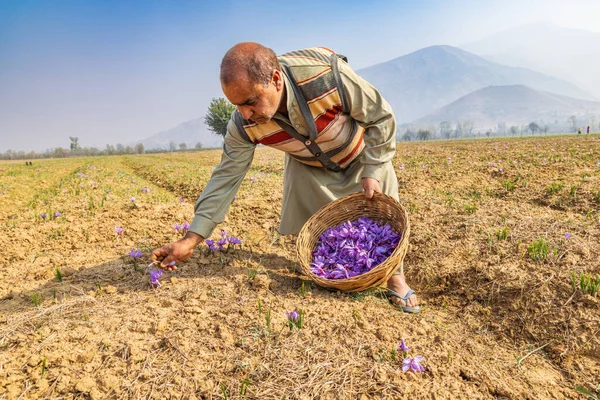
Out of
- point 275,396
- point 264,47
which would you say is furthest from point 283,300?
point 264,47

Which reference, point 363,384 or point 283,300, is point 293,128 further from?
point 363,384

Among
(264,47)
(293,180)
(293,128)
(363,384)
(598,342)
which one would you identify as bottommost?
(598,342)

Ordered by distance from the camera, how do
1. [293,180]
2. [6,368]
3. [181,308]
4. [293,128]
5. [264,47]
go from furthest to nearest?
[293,180] < [293,128] < [181,308] < [264,47] < [6,368]

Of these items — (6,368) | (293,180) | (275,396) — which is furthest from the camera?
(293,180)

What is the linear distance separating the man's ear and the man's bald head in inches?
1.6

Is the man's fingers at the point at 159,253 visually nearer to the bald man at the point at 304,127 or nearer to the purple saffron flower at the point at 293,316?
the bald man at the point at 304,127

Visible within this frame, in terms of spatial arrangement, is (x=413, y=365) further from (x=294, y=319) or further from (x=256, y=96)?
(x=256, y=96)

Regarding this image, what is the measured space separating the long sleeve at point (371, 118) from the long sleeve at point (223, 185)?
926 mm

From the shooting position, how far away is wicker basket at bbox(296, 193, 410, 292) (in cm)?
261

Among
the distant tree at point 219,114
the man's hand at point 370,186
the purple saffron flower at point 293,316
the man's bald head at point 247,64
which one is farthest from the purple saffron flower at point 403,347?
the distant tree at point 219,114

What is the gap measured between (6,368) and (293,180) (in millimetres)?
2442

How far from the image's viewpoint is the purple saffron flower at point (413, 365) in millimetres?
1964

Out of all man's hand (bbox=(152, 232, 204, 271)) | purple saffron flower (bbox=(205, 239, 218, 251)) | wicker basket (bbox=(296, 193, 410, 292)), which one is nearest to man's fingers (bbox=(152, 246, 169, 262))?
man's hand (bbox=(152, 232, 204, 271))

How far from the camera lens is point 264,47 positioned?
7.82 ft
